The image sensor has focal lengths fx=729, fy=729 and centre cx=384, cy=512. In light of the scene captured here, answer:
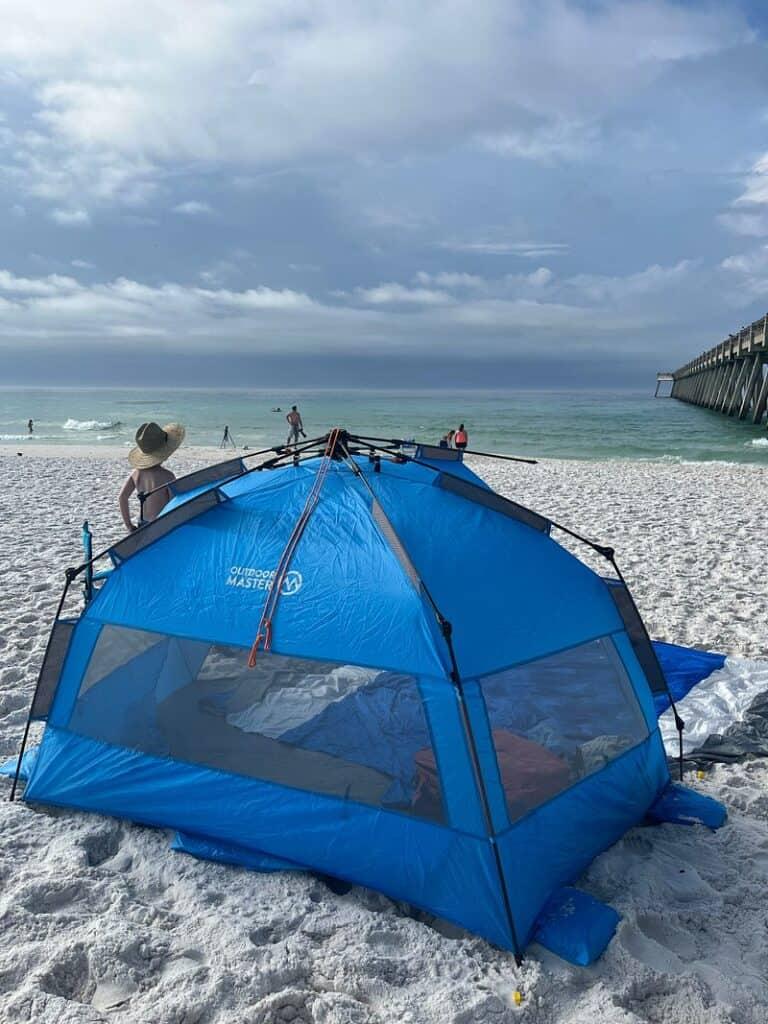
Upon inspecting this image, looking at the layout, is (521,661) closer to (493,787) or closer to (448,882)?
(493,787)

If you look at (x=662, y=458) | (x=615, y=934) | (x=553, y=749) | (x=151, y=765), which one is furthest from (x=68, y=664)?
(x=662, y=458)

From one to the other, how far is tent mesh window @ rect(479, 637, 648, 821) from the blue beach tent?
1 cm

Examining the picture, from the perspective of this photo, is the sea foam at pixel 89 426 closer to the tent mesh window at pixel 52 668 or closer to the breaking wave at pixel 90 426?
the breaking wave at pixel 90 426

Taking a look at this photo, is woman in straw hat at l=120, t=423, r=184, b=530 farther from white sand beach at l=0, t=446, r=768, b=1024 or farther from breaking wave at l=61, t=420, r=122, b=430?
breaking wave at l=61, t=420, r=122, b=430

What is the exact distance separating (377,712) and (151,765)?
46.5 inches

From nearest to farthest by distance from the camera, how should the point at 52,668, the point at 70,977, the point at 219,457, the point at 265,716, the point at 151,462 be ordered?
1. the point at 70,977
2. the point at 52,668
3. the point at 265,716
4. the point at 151,462
5. the point at 219,457

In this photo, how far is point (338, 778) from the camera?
11.2ft

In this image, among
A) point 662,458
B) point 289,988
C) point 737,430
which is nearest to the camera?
point 289,988

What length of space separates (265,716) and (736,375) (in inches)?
2034

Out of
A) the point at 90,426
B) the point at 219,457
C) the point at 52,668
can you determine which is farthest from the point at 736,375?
the point at 52,668

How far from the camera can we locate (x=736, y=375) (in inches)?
1909

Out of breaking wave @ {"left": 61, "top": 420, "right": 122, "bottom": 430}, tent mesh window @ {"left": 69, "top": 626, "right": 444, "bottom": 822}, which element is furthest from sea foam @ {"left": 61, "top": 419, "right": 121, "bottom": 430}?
tent mesh window @ {"left": 69, "top": 626, "right": 444, "bottom": 822}

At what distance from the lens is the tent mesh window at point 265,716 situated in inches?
131

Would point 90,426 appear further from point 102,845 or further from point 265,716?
point 102,845
